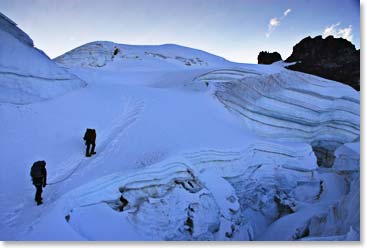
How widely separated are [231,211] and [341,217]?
1.85 m

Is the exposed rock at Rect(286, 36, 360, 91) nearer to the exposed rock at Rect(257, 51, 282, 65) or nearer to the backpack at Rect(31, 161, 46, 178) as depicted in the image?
the exposed rock at Rect(257, 51, 282, 65)

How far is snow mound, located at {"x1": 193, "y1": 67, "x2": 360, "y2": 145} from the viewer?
1044 centimetres

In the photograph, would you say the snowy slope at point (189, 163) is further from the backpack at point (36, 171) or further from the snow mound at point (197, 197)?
the backpack at point (36, 171)

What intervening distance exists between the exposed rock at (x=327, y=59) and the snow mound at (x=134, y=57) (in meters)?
8.32

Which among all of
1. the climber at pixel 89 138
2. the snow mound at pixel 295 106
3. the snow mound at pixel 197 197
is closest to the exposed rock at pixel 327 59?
the snow mound at pixel 295 106

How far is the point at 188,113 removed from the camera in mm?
9250

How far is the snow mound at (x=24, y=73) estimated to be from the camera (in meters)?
8.15

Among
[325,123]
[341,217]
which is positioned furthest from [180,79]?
[341,217]

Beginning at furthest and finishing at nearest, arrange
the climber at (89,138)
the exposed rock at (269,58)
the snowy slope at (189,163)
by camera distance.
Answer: the exposed rock at (269,58) < the climber at (89,138) < the snowy slope at (189,163)

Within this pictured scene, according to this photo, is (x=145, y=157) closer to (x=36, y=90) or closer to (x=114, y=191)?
(x=114, y=191)

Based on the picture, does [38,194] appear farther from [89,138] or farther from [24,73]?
[24,73]

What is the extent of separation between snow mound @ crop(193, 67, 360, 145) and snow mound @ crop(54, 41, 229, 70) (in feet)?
25.6

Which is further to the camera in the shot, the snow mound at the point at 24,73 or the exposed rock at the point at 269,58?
the exposed rock at the point at 269,58

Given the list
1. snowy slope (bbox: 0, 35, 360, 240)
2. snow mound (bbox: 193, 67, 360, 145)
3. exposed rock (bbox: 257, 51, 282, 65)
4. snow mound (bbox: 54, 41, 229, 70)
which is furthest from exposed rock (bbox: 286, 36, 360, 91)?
snowy slope (bbox: 0, 35, 360, 240)
